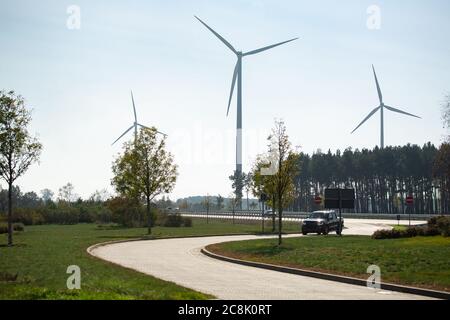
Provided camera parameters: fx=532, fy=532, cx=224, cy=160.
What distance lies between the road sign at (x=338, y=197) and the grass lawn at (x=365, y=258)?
1298 centimetres

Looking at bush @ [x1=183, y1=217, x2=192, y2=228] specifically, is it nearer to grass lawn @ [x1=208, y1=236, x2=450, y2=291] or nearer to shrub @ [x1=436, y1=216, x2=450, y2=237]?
grass lawn @ [x1=208, y1=236, x2=450, y2=291]

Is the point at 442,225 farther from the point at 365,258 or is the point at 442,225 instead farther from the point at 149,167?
the point at 149,167

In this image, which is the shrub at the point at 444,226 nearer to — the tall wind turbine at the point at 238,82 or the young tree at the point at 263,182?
the young tree at the point at 263,182

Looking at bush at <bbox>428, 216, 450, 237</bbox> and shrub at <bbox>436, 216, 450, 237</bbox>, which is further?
bush at <bbox>428, 216, 450, 237</bbox>

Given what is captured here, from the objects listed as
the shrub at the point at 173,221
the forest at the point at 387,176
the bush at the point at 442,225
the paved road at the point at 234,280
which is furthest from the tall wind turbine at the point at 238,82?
the paved road at the point at 234,280

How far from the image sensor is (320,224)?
40.2 meters

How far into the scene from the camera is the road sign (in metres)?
40.4

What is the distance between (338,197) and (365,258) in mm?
20440

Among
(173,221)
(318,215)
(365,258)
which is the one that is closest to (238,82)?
(173,221)

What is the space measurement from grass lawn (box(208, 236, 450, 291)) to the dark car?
1186 centimetres

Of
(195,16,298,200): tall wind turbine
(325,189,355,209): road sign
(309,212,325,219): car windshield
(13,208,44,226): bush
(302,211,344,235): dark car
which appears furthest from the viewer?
(195,16,298,200): tall wind turbine

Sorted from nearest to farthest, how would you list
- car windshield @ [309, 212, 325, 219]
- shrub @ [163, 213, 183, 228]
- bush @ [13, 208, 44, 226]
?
car windshield @ [309, 212, 325, 219] < shrub @ [163, 213, 183, 228] < bush @ [13, 208, 44, 226]

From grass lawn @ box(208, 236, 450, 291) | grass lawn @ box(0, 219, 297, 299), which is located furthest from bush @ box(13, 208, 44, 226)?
grass lawn @ box(0, 219, 297, 299)

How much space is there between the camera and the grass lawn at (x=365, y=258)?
52.4 feet
